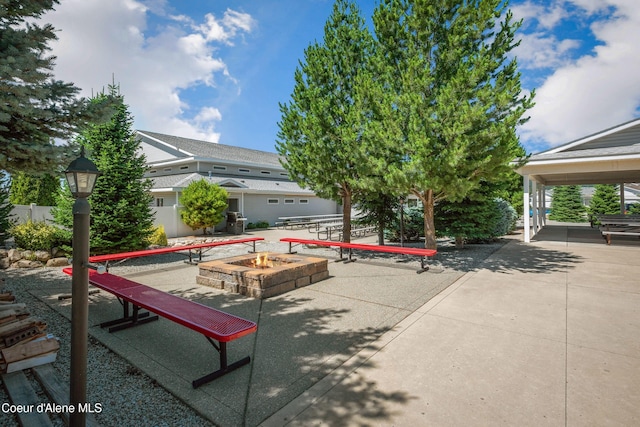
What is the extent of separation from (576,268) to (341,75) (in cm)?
991

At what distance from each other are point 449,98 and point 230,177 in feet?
62.2

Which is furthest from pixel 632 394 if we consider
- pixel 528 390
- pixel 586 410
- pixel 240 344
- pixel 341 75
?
pixel 341 75

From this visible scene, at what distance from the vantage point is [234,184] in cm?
2114

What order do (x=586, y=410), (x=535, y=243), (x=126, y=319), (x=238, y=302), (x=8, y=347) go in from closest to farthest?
(x=586, y=410) → (x=8, y=347) → (x=126, y=319) → (x=238, y=302) → (x=535, y=243)

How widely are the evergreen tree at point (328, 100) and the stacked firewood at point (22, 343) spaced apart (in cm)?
854

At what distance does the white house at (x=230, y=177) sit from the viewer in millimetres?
21391

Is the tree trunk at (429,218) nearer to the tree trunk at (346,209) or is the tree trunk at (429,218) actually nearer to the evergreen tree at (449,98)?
the evergreen tree at (449,98)

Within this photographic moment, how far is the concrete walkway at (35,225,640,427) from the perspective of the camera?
2.98 m

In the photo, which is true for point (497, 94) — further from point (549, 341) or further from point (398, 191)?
point (549, 341)

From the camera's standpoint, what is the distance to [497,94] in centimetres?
793

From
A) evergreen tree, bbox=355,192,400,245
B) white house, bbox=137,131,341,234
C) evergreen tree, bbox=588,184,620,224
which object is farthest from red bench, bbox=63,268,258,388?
evergreen tree, bbox=588,184,620,224

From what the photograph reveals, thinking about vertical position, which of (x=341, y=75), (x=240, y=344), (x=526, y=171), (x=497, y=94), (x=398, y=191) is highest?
(x=341, y=75)

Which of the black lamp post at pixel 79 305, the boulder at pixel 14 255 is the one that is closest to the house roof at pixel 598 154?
the black lamp post at pixel 79 305

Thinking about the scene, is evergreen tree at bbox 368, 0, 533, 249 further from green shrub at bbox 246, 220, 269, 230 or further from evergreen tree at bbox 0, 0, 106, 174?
green shrub at bbox 246, 220, 269, 230
